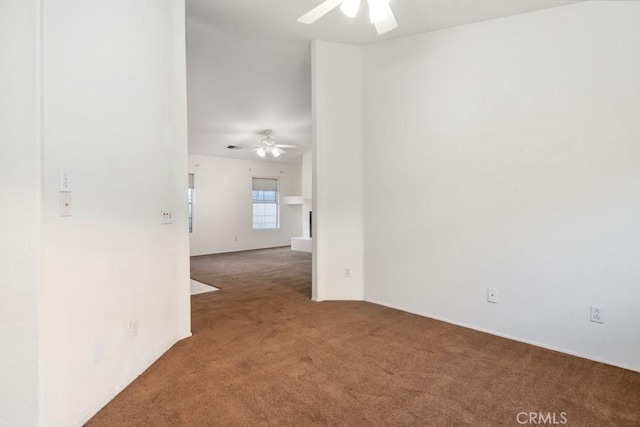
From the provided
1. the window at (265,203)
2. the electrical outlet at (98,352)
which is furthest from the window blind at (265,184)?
the electrical outlet at (98,352)

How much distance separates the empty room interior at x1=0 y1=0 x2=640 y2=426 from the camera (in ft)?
4.75

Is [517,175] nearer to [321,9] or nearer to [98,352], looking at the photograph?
[321,9]

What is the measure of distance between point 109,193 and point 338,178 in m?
2.45

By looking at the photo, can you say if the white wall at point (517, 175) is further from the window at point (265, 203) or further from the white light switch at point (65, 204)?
the window at point (265, 203)

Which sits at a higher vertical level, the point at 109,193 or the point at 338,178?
the point at 338,178

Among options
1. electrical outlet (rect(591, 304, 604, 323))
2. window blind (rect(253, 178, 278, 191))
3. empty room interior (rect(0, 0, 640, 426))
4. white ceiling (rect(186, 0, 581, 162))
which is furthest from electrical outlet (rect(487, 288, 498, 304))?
window blind (rect(253, 178, 278, 191))

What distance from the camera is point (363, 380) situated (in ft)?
6.63

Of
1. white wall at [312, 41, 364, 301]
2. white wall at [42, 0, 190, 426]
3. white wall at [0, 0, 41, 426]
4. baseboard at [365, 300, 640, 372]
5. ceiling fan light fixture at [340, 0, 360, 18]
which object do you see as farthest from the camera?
white wall at [312, 41, 364, 301]

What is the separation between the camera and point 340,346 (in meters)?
2.54

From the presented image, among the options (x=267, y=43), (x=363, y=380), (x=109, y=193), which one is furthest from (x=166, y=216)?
(x=267, y=43)

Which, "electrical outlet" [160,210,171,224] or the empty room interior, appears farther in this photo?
"electrical outlet" [160,210,171,224]

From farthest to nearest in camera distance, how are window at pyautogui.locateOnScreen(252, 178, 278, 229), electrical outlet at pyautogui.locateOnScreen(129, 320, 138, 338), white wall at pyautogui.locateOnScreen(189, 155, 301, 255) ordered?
window at pyautogui.locateOnScreen(252, 178, 278, 229) → white wall at pyautogui.locateOnScreen(189, 155, 301, 255) → electrical outlet at pyautogui.locateOnScreen(129, 320, 138, 338)

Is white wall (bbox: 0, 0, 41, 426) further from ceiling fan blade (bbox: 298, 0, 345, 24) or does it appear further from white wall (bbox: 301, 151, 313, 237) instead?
white wall (bbox: 301, 151, 313, 237)

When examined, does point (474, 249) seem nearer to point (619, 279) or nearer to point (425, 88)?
point (619, 279)
